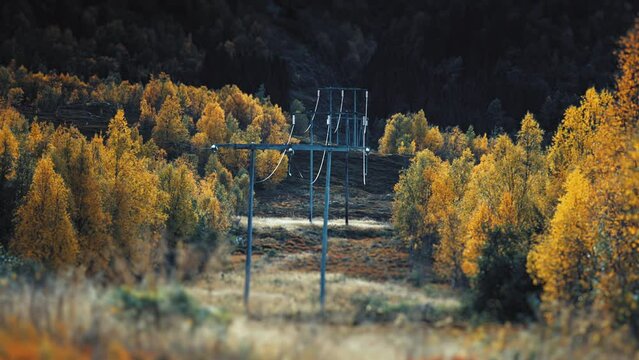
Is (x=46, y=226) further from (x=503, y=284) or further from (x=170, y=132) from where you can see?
(x=170, y=132)

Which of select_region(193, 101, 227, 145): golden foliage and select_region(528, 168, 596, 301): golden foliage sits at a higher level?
select_region(193, 101, 227, 145): golden foliage

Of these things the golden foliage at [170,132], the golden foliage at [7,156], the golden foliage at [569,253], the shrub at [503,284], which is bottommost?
the shrub at [503,284]

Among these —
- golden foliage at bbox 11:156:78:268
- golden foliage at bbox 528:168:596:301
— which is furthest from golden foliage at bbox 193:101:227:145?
golden foliage at bbox 528:168:596:301

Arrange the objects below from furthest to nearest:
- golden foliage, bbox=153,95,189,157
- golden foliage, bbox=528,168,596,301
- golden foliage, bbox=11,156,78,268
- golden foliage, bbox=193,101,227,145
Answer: golden foliage, bbox=193,101,227,145, golden foliage, bbox=153,95,189,157, golden foliage, bbox=11,156,78,268, golden foliage, bbox=528,168,596,301

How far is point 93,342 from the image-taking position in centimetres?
1606

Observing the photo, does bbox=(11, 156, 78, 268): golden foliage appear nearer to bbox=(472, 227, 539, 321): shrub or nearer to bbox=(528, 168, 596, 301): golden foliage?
bbox=(472, 227, 539, 321): shrub

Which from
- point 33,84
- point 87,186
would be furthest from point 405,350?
point 33,84

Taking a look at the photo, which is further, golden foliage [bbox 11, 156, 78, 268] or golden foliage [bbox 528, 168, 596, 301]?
golden foliage [bbox 11, 156, 78, 268]

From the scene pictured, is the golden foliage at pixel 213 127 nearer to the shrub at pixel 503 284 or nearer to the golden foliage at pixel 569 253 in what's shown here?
the shrub at pixel 503 284

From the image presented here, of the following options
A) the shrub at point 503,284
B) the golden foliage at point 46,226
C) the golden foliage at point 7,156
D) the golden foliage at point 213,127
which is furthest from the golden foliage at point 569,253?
the golden foliage at point 213,127

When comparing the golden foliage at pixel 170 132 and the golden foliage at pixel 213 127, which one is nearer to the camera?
the golden foliage at pixel 170 132

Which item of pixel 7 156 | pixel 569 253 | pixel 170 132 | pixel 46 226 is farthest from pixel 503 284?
pixel 170 132

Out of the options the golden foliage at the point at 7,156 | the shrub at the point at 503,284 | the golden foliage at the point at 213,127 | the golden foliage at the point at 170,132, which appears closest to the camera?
the shrub at the point at 503,284

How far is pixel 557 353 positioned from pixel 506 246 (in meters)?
21.9
